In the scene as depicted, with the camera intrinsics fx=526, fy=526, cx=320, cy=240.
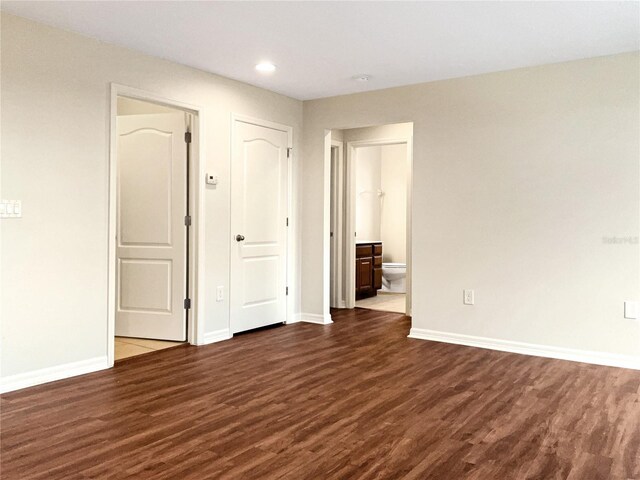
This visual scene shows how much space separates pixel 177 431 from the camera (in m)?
2.67

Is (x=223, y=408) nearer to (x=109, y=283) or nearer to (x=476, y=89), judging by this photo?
(x=109, y=283)

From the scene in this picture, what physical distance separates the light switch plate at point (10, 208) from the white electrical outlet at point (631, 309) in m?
4.33

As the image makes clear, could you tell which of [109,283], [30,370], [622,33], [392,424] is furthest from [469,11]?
[30,370]

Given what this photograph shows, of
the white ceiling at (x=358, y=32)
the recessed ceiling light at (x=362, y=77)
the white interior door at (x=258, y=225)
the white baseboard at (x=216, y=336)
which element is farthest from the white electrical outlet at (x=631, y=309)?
the white baseboard at (x=216, y=336)

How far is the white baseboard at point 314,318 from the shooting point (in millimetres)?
5656

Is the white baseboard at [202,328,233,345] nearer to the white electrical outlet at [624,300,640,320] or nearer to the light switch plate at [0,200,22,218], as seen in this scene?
the light switch plate at [0,200,22,218]

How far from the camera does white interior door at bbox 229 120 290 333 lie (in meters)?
4.99

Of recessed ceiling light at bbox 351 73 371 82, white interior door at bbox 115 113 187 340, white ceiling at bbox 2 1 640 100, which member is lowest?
white interior door at bbox 115 113 187 340

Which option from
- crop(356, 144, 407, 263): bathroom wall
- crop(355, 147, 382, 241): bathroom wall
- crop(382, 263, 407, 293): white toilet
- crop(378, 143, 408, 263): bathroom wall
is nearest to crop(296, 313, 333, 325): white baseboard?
crop(382, 263, 407, 293): white toilet

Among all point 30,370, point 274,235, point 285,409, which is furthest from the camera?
point 274,235

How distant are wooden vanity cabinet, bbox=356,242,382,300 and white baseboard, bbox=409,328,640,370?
2292mm

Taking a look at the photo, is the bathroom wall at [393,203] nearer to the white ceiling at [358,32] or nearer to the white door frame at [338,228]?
the white door frame at [338,228]

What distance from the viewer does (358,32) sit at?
357cm

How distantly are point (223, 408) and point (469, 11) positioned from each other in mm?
2781
